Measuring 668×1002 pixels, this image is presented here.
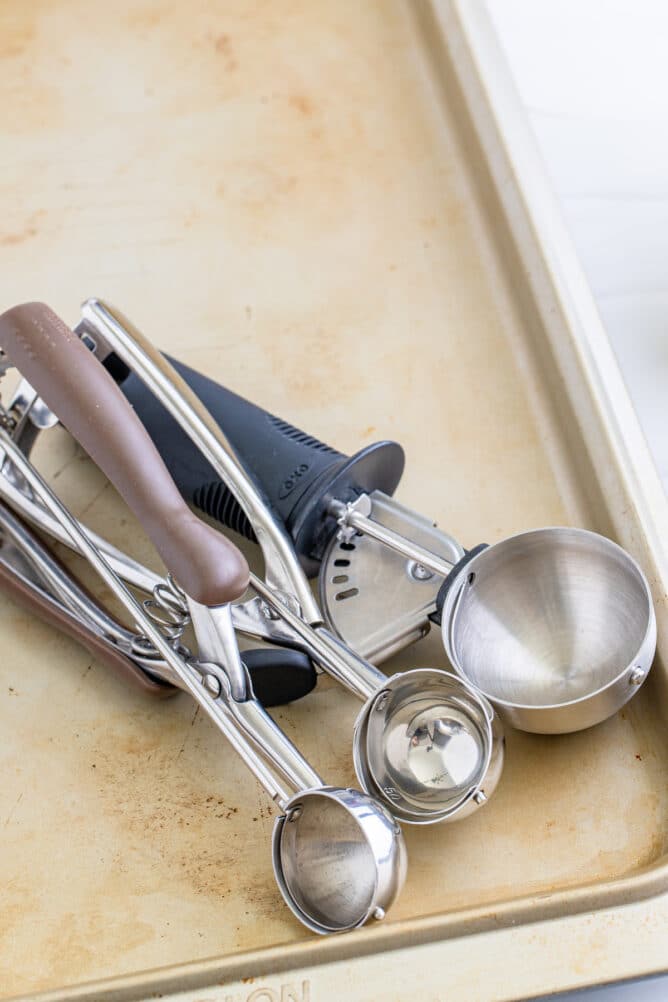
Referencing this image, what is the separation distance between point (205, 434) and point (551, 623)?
16cm

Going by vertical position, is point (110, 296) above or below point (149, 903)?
above

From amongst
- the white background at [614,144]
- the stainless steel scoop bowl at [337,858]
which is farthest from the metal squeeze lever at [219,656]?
the white background at [614,144]

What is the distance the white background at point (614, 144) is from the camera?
634 millimetres

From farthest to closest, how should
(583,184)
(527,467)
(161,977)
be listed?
(583,184) < (527,467) < (161,977)

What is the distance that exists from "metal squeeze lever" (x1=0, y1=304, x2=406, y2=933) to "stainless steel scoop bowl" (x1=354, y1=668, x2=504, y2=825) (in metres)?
0.02

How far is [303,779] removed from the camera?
40 centimetres

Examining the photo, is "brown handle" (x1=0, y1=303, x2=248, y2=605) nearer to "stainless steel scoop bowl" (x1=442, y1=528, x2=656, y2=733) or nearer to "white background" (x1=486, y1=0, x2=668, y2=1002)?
"stainless steel scoop bowl" (x1=442, y1=528, x2=656, y2=733)

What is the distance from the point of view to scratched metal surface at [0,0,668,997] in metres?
0.42

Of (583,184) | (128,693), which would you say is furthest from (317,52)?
(128,693)

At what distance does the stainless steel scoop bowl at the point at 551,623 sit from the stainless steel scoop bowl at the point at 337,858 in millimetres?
64

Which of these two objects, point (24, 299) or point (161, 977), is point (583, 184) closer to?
Result: point (24, 299)

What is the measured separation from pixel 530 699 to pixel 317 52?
48 centimetres

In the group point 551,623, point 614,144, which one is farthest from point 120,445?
point 614,144

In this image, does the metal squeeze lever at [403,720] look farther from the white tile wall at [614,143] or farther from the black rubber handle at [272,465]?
the white tile wall at [614,143]
